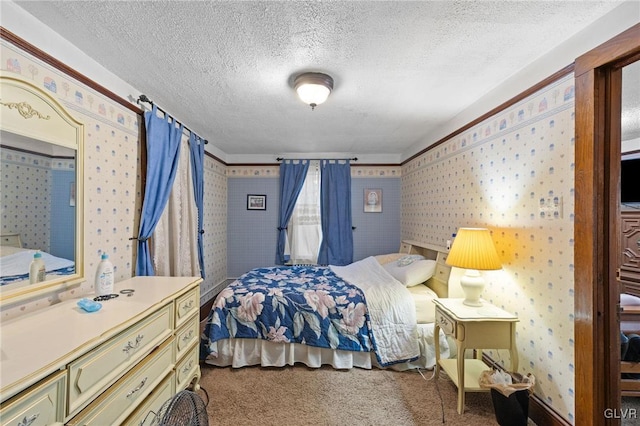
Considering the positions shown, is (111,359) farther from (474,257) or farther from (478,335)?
(474,257)

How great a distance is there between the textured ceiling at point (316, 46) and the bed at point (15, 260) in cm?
120

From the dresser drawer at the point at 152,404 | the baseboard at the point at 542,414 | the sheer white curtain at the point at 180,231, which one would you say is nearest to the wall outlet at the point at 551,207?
the baseboard at the point at 542,414

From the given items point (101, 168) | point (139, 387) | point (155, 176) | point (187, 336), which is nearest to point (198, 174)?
point (155, 176)

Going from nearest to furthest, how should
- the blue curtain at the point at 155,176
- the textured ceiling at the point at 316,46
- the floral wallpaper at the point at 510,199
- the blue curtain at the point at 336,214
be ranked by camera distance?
the textured ceiling at the point at 316,46 < the floral wallpaper at the point at 510,199 < the blue curtain at the point at 155,176 < the blue curtain at the point at 336,214

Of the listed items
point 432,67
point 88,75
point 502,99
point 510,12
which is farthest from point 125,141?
point 502,99

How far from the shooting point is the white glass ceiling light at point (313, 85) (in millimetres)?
1942

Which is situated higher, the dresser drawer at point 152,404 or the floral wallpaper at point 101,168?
the floral wallpaper at point 101,168

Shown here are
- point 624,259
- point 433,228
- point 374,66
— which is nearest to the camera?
point 374,66

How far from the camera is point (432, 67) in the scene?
1.88 m

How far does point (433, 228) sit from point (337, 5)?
108 inches

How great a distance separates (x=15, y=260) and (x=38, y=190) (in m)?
0.37

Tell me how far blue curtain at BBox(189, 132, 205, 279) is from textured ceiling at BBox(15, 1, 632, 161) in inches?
21.1

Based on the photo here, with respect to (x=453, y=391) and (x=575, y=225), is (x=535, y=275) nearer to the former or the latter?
(x=575, y=225)

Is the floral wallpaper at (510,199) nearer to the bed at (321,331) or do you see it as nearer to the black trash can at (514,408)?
the black trash can at (514,408)
